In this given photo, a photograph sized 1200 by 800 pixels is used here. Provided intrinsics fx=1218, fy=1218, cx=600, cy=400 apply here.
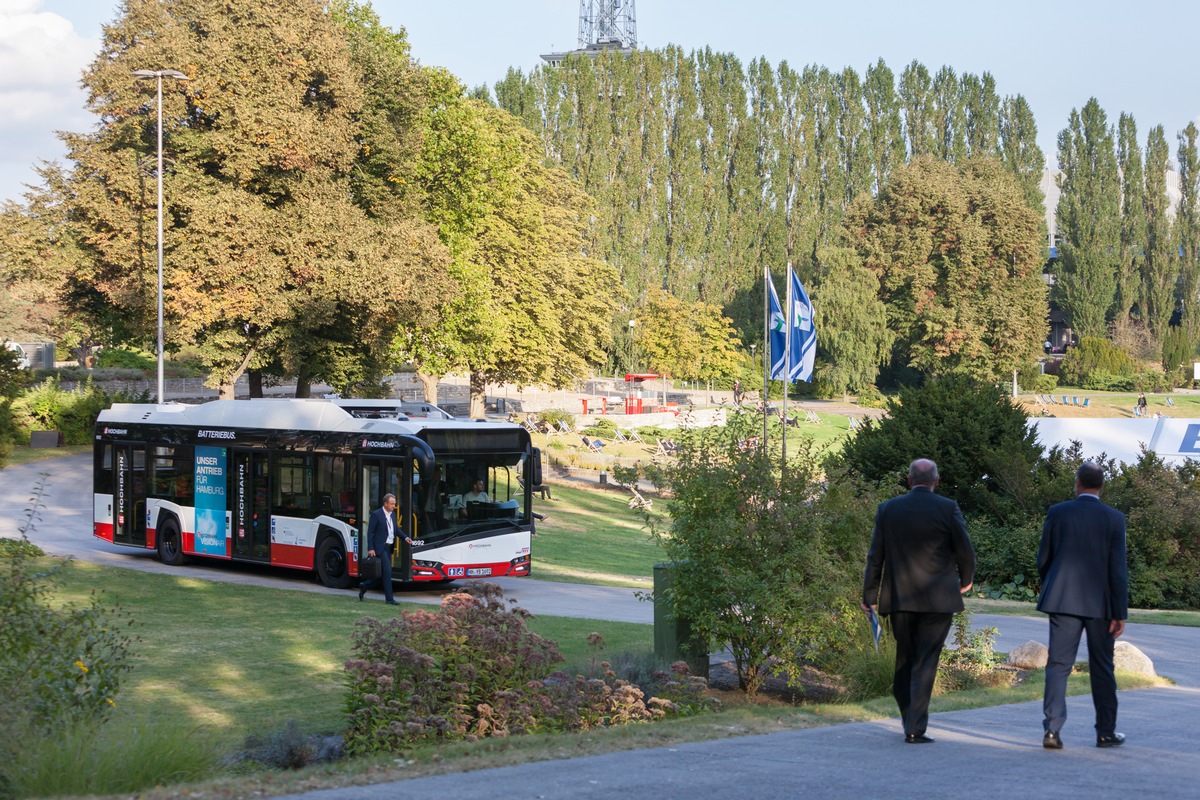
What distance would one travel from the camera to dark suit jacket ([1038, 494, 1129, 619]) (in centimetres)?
752

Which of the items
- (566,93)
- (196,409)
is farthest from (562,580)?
(566,93)

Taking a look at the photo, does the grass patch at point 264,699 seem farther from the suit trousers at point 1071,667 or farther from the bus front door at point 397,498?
the suit trousers at point 1071,667

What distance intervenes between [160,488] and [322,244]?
43.4 feet

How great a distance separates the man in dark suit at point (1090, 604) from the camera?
748 cm

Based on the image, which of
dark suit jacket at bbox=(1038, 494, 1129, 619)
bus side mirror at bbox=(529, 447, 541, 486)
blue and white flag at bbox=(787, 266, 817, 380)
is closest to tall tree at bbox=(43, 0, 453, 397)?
blue and white flag at bbox=(787, 266, 817, 380)

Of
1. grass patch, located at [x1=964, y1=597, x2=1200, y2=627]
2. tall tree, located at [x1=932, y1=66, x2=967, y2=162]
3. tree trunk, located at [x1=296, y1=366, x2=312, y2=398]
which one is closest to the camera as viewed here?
grass patch, located at [x1=964, y1=597, x2=1200, y2=627]

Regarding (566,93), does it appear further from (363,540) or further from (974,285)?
(363,540)

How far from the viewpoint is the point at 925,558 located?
775 centimetres

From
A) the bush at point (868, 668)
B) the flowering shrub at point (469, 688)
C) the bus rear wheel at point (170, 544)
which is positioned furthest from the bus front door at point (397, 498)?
the bush at point (868, 668)

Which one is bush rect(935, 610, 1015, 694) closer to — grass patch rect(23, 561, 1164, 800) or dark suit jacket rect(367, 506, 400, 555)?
grass patch rect(23, 561, 1164, 800)

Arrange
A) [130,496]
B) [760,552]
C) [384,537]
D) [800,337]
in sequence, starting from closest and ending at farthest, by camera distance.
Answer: [760,552] < [384,537] < [130,496] < [800,337]

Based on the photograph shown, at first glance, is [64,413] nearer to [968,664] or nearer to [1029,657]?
[1029,657]

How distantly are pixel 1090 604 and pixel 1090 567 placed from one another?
23 cm

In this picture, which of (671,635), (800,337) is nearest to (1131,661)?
(671,635)
